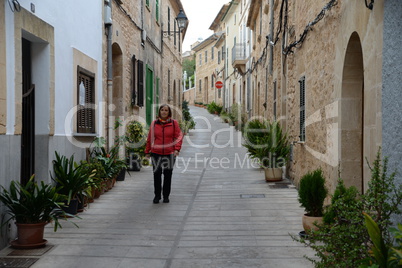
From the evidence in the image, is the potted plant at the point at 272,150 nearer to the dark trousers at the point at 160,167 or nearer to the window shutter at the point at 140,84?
the dark trousers at the point at 160,167

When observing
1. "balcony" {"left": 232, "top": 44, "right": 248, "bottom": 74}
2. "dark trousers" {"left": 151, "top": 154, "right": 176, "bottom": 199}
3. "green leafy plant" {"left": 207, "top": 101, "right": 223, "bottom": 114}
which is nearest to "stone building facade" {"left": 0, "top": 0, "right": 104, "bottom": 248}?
"dark trousers" {"left": 151, "top": 154, "right": 176, "bottom": 199}

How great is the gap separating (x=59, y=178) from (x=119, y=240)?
1.67 meters

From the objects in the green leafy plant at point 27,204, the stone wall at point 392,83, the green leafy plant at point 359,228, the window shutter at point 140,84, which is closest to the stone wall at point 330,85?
the stone wall at point 392,83

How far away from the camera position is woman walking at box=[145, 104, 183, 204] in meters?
8.20

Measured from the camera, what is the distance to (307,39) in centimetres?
870

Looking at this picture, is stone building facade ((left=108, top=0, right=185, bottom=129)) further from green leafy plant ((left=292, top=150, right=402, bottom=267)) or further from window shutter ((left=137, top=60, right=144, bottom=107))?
green leafy plant ((left=292, top=150, right=402, bottom=267))

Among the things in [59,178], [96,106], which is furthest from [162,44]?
[59,178]

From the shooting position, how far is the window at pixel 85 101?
8531 millimetres

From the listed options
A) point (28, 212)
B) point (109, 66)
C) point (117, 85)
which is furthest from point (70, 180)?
point (117, 85)

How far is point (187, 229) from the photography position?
20.9 ft

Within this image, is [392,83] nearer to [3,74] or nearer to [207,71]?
[3,74]

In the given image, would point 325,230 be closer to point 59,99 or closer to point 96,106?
point 59,99

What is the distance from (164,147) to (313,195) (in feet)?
11.2

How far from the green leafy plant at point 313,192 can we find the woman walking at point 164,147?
3159mm
